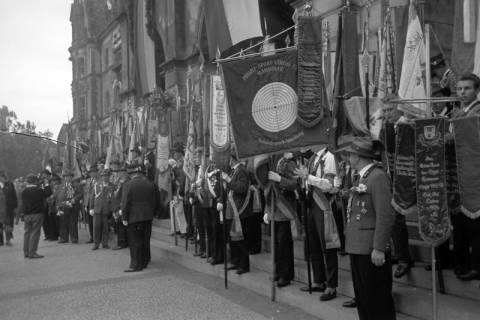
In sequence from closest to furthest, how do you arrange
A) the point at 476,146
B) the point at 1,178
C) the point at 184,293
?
1. the point at 476,146
2. the point at 184,293
3. the point at 1,178

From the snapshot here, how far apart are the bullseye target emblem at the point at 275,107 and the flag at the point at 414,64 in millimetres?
1362

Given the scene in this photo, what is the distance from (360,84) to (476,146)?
267 centimetres

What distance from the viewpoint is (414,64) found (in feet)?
19.9

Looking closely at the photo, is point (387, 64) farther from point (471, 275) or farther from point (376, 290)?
point (376, 290)

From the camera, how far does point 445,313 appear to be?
4773mm

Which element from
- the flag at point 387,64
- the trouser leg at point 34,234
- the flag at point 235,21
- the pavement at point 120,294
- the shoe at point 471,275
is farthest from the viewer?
the trouser leg at point 34,234

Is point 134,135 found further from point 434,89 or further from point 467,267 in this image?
point 467,267

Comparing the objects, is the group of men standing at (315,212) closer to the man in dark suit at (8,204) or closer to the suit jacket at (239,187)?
the suit jacket at (239,187)

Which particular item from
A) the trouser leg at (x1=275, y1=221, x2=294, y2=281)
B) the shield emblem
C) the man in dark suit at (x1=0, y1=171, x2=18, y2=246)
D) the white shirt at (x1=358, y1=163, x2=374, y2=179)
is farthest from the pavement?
the man in dark suit at (x1=0, y1=171, x2=18, y2=246)

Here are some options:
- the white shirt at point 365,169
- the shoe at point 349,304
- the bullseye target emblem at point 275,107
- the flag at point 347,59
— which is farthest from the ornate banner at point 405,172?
the flag at point 347,59

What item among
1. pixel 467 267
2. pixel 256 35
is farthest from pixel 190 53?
pixel 467 267

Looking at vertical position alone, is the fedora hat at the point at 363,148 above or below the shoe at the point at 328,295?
above

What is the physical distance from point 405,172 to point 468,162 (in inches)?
22.9

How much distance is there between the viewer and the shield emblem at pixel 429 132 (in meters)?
4.55
